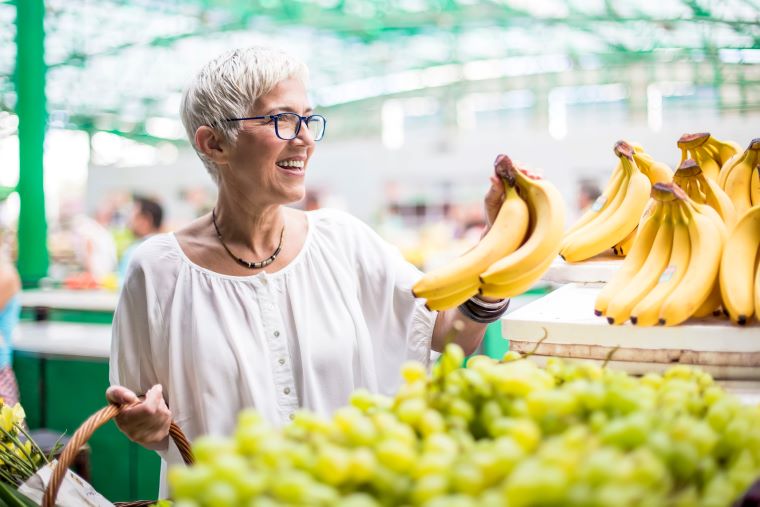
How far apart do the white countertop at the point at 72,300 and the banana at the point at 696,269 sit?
158 inches

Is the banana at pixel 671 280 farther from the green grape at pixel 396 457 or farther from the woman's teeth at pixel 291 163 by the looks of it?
the woman's teeth at pixel 291 163

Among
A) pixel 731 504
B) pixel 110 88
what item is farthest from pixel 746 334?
pixel 110 88

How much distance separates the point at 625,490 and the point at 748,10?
38.3 feet

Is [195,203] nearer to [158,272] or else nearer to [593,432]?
[158,272]

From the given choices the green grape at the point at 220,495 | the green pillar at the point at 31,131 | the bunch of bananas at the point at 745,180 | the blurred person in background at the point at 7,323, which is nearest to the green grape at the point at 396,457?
the green grape at the point at 220,495

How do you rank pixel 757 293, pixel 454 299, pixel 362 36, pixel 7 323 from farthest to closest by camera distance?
pixel 362 36, pixel 7 323, pixel 454 299, pixel 757 293

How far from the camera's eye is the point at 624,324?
132 cm

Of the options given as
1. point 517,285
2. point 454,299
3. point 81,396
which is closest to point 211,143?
point 454,299

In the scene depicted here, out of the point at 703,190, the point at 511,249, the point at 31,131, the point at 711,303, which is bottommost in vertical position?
the point at 711,303

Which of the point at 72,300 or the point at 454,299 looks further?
the point at 72,300

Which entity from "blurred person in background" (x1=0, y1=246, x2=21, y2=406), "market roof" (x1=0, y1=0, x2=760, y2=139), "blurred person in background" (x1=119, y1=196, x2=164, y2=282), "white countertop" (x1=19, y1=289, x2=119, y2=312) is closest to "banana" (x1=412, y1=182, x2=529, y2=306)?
"blurred person in background" (x1=0, y1=246, x2=21, y2=406)

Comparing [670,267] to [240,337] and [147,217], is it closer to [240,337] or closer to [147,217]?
[240,337]

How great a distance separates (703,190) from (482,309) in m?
0.59

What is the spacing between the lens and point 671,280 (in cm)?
138
